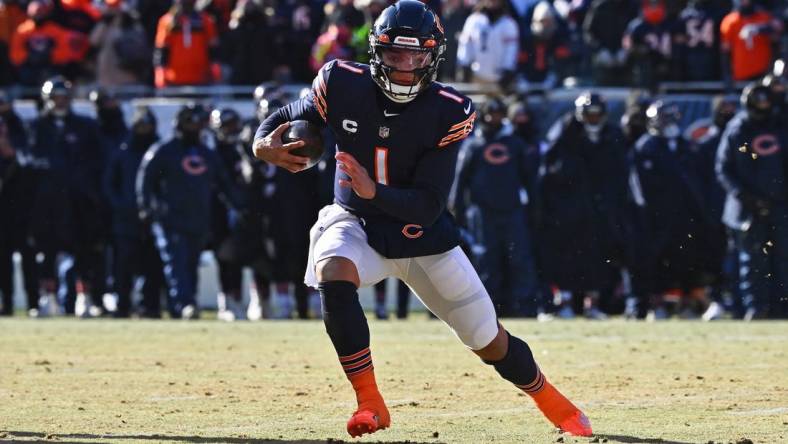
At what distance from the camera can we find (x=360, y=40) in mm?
16250

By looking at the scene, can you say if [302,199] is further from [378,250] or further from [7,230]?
[378,250]

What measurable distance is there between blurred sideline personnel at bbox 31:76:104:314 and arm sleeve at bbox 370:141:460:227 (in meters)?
9.31

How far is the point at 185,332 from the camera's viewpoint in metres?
12.8

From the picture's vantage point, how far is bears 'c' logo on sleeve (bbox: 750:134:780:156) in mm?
13898

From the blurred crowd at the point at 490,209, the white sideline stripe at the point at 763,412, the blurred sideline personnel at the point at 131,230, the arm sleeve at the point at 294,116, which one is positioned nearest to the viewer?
the arm sleeve at the point at 294,116

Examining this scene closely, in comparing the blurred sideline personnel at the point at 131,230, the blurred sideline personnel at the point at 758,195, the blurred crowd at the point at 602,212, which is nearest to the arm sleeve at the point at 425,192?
the blurred sideline personnel at the point at 758,195

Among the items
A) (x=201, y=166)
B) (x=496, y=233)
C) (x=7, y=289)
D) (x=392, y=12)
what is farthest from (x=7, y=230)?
(x=392, y=12)

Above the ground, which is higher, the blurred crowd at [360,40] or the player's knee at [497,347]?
the blurred crowd at [360,40]

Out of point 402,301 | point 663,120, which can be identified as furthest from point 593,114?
point 402,301

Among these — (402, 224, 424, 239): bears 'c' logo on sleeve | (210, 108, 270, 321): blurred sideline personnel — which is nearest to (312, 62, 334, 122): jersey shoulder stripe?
(402, 224, 424, 239): bears 'c' logo on sleeve

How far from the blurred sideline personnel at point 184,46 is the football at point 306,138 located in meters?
10.4

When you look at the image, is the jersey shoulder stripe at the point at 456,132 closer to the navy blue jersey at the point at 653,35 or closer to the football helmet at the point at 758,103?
the football helmet at the point at 758,103

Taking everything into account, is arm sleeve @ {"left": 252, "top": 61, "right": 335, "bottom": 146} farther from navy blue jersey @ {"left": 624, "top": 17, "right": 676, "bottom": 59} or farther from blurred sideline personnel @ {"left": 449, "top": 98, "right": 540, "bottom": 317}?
navy blue jersey @ {"left": 624, "top": 17, "right": 676, "bottom": 59}

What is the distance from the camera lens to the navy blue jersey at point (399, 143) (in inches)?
262
